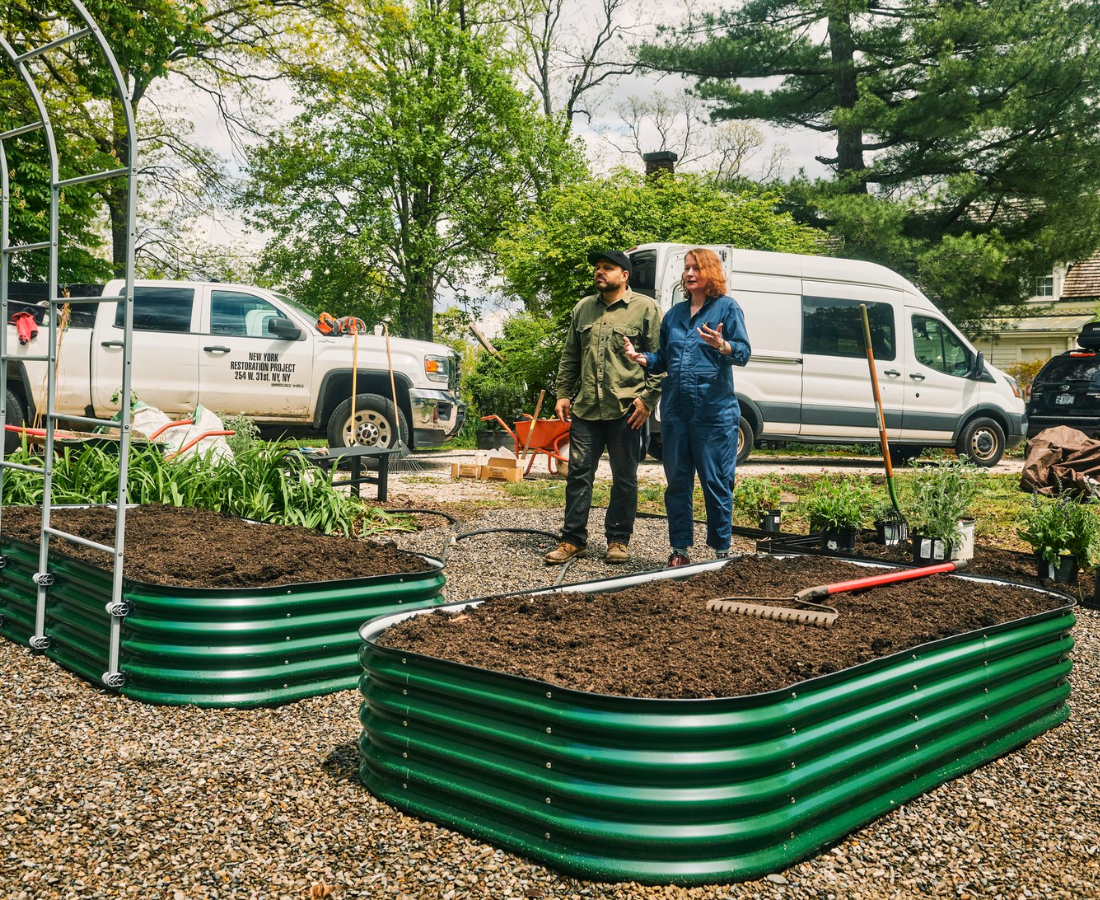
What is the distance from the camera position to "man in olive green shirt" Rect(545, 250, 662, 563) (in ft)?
19.7

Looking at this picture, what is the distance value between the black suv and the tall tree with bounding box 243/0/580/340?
1621 cm

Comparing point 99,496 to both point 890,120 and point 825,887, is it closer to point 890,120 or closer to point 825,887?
point 825,887

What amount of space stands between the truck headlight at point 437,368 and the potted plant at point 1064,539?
7.30 metres

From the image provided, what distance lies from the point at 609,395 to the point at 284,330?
620 centimetres

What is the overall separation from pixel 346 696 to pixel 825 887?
6.45 ft

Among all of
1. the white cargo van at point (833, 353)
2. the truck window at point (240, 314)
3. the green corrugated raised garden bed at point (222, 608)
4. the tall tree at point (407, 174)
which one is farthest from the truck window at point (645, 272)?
the tall tree at point (407, 174)

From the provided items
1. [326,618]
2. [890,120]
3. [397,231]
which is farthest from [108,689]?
[397,231]

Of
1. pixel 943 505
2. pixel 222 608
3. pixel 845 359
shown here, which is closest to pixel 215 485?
pixel 222 608

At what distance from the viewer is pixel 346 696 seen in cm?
372

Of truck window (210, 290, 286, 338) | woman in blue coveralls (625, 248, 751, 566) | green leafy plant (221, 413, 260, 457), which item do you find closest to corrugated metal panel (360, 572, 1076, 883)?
woman in blue coveralls (625, 248, 751, 566)

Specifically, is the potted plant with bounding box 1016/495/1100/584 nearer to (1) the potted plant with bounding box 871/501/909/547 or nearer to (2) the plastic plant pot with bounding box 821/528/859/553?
(1) the potted plant with bounding box 871/501/909/547

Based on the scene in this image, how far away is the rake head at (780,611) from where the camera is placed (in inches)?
131

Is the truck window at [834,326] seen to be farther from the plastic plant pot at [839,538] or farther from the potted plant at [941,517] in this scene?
the potted plant at [941,517]

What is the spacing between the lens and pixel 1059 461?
10375 millimetres
